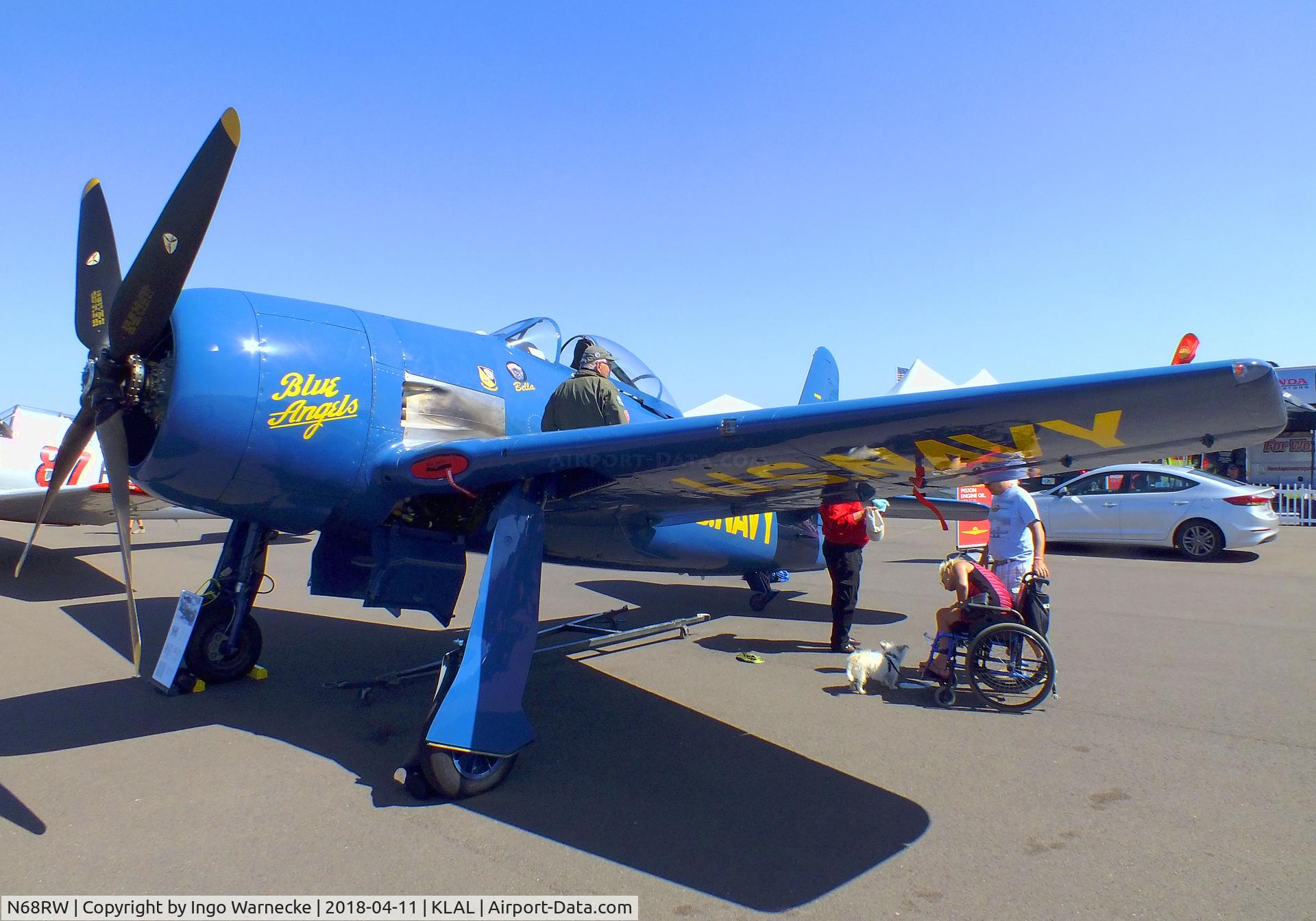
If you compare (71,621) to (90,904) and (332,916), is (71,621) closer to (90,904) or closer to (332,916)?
(90,904)

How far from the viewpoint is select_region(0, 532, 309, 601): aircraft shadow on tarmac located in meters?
8.97

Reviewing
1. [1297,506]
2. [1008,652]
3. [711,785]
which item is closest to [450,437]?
[711,785]

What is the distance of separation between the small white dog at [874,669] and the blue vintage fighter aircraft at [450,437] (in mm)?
1178

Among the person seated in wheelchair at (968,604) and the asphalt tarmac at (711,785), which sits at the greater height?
the person seated in wheelchair at (968,604)

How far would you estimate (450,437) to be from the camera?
4.27 metres

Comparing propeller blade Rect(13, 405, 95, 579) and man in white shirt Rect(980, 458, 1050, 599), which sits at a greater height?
propeller blade Rect(13, 405, 95, 579)

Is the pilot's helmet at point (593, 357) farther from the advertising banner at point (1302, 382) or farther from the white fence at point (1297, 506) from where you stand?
the advertising banner at point (1302, 382)

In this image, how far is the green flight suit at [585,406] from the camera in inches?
164

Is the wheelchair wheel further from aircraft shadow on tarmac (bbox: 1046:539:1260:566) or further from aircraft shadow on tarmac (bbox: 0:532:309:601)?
aircraft shadow on tarmac (bbox: 1046:539:1260:566)

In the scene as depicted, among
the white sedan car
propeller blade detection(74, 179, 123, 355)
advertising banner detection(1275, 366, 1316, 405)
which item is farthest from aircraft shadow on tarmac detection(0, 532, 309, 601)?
advertising banner detection(1275, 366, 1316, 405)

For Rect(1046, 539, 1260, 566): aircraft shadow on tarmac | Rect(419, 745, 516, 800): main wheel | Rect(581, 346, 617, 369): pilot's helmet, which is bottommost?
Rect(419, 745, 516, 800): main wheel

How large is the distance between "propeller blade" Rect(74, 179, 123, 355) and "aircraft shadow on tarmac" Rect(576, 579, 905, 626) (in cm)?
518

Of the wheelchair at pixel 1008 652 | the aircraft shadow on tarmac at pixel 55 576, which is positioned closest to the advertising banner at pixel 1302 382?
the wheelchair at pixel 1008 652

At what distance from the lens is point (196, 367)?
358cm
